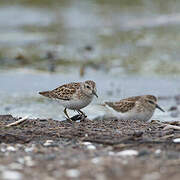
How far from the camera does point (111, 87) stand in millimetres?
12453

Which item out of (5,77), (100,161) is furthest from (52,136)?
(5,77)

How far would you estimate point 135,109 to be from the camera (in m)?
8.98

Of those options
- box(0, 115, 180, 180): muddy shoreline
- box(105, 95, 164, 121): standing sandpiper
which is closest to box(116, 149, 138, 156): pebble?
box(0, 115, 180, 180): muddy shoreline

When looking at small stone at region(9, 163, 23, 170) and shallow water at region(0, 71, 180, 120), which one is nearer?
small stone at region(9, 163, 23, 170)

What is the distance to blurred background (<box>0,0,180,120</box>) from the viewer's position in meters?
12.0

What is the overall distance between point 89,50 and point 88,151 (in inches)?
428

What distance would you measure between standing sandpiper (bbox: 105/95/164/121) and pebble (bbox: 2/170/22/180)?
4.40 meters

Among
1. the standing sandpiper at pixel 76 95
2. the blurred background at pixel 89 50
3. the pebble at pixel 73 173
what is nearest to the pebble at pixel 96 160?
the pebble at pixel 73 173

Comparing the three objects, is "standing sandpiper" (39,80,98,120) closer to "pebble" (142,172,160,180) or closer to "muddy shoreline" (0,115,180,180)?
"muddy shoreline" (0,115,180,180)

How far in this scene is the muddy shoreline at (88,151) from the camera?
474 cm

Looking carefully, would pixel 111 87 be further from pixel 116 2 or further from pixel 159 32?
pixel 116 2

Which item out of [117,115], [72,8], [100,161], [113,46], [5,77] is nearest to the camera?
[100,161]

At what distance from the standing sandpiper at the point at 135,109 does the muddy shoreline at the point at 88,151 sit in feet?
4.55

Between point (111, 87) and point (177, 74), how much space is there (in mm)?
2173
